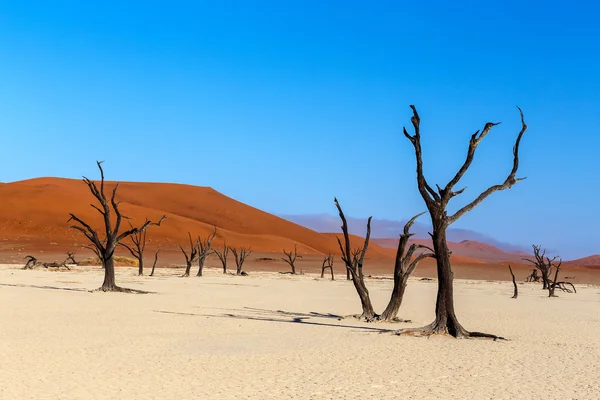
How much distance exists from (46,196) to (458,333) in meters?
86.7

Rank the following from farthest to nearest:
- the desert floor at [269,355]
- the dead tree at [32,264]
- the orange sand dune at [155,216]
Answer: the orange sand dune at [155,216] → the dead tree at [32,264] → the desert floor at [269,355]

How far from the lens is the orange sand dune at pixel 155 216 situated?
248 ft

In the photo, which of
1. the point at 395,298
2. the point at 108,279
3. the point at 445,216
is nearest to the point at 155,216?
the point at 108,279

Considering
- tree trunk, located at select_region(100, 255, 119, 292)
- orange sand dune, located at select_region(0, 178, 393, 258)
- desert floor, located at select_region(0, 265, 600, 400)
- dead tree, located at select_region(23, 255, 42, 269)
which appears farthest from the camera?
orange sand dune, located at select_region(0, 178, 393, 258)

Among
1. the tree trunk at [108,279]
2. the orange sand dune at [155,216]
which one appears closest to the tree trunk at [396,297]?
the tree trunk at [108,279]

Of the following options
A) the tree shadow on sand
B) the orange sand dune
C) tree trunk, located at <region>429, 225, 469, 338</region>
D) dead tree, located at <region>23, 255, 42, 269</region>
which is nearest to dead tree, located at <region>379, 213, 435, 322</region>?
the tree shadow on sand

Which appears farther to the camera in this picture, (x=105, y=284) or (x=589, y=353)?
(x=105, y=284)

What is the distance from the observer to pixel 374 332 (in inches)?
589

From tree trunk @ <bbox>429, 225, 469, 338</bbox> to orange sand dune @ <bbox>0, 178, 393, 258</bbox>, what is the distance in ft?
136

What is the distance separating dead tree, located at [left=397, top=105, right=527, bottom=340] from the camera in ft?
45.9

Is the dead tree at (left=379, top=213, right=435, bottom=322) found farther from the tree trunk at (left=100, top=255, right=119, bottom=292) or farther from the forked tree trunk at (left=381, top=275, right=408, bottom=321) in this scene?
the tree trunk at (left=100, top=255, right=119, bottom=292)

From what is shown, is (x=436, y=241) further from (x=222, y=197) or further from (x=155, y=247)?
(x=222, y=197)

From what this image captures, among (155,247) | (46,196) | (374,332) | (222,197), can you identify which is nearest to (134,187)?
(222,197)

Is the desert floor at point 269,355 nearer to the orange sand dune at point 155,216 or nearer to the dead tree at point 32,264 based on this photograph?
the dead tree at point 32,264
